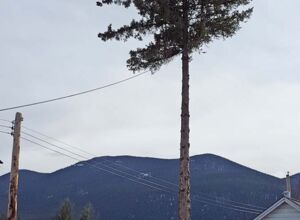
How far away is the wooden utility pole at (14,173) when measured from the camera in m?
24.0

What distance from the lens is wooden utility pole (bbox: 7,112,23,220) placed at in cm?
2404

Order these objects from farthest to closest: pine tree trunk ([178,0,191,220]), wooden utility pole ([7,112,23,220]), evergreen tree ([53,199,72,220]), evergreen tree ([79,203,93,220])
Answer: evergreen tree ([79,203,93,220])
evergreen tree ([53,199,72,220])
wooden utility pole ([7,112,23,220])
pine tree trunk ([178,0,191,220])

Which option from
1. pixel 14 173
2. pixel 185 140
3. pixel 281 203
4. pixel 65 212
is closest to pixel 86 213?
pixel 65 212

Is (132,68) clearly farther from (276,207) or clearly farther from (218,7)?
(276,207)

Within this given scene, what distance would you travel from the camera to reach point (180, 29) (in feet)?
78.5

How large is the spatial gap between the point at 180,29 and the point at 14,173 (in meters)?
8.67

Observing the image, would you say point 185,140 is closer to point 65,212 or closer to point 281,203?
point 281,203

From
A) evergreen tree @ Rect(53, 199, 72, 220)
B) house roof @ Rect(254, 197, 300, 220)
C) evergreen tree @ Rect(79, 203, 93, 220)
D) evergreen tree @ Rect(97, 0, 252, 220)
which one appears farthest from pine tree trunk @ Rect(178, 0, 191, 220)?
evergreen tree @ Rect(79, 203, 93, 220)

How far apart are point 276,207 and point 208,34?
42.6 ft

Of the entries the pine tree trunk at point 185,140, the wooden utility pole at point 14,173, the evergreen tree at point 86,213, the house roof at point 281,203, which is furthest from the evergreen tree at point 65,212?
the pine tree trunk at point 185,140

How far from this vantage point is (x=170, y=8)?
79.6 feet

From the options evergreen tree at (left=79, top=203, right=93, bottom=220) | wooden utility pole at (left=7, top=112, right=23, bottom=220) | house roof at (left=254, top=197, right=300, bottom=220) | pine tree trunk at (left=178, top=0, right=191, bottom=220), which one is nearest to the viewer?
pine tree trunk at (left=178, top=0, right=191, bottom=220)

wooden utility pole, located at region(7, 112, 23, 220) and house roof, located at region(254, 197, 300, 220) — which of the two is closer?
wooden utility pole, located at region(7, 112, 23, 220)

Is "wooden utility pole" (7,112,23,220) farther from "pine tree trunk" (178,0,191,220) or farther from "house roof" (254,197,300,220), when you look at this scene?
"house roof" (254,197,300,220)
